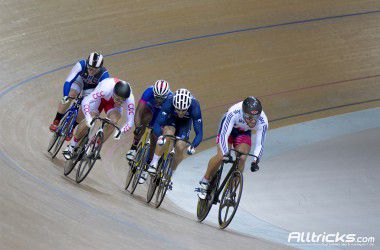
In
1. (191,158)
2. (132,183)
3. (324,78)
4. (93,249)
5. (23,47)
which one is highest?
(324,78)

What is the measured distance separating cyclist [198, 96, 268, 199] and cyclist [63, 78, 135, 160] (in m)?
0.87

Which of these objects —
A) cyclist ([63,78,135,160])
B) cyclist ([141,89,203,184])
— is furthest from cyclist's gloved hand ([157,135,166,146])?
cyclist ([63,78,135,160])

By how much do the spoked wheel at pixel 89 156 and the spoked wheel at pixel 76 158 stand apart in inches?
1.5

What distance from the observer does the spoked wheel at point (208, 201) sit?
7566 millimetres

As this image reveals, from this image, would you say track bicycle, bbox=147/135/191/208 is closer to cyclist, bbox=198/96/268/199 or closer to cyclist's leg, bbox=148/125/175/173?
cyclist's leg, bbox=148/125/175/173

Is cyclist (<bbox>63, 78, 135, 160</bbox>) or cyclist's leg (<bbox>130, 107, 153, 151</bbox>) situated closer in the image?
cyclist (<bbox>63, 78, 135, 160</bbox>)

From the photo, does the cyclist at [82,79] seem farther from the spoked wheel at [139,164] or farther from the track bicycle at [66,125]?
the spoked wheel at [139,164]

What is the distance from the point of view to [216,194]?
296 inches

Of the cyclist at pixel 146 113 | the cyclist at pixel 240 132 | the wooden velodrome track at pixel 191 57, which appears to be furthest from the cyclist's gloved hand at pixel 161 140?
the cyclist at pixel 146 113

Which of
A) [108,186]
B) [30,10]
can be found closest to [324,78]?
[30,10]

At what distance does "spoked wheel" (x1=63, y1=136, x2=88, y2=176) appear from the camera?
752cm

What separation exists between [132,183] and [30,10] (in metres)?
4.47


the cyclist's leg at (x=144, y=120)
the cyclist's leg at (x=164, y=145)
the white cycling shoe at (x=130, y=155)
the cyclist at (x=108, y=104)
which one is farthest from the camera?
the cyclist's leg at (x=144, y=120)

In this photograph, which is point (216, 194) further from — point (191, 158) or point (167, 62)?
point (167, 62)
